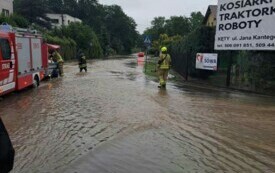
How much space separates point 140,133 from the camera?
8.80 m

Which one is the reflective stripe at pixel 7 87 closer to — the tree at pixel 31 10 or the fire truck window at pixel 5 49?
the fire truck window at pixel 5 49

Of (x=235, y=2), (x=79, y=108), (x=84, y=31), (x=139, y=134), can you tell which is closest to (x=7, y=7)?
(x=84, y=31)

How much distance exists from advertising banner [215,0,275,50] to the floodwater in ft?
9.00

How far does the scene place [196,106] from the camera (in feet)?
41.3

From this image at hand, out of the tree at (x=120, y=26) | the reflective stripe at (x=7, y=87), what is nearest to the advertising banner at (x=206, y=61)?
the reflective stripe at (x=7, y=87)

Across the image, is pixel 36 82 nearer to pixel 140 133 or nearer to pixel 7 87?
pixel 7 87

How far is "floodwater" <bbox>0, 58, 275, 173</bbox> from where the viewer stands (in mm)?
6621

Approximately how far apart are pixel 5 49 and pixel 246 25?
9.46 meters

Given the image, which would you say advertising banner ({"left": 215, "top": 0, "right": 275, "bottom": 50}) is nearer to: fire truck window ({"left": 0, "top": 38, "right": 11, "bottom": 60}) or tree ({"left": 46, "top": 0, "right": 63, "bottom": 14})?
fire truck window ({"left": 0, "top": 38, "right": 11, "bottom": 60})

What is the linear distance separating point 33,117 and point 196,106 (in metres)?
4.84

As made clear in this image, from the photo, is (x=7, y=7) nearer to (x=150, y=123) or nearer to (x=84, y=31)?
(x=84, y=31)

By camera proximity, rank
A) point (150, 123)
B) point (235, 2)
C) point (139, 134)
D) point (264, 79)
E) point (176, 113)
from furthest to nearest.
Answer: point (235, 2)
point (264, 79)
point (176, 113)
point (150, 123)
point (139, 134)

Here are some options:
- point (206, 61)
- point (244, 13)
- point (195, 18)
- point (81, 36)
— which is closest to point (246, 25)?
point (244, 13)

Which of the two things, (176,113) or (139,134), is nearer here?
(139,134)
